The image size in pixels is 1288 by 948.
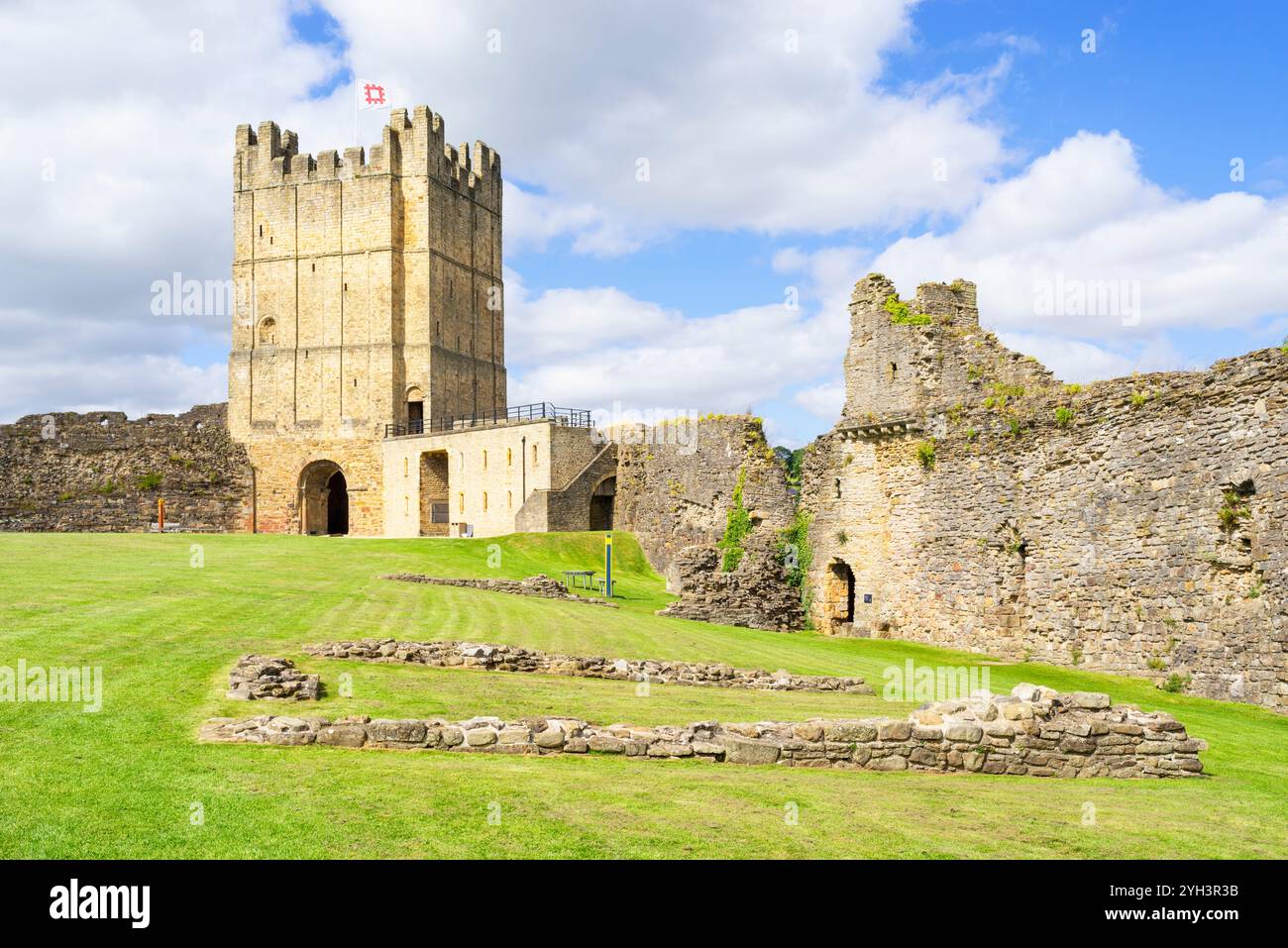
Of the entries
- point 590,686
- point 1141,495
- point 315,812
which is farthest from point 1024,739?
point 1141,495

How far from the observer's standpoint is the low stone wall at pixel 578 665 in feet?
49.9

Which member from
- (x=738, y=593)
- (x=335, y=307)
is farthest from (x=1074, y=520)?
(x=335, y=307)

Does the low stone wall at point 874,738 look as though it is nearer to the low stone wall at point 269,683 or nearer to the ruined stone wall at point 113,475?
the low stone wall at point 269,683

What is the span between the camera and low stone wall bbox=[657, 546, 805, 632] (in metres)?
29.6

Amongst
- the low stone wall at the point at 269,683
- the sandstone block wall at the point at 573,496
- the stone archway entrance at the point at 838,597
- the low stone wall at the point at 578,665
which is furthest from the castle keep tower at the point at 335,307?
the low stone wall at the point at 269,683

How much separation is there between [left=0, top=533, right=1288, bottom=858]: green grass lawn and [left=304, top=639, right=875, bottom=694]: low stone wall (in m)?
0.63

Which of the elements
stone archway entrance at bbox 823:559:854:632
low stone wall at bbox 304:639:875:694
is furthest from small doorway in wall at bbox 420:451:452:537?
low stone wall at bbox 304:639:875:694

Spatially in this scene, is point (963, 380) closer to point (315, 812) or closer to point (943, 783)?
point (943, 783)

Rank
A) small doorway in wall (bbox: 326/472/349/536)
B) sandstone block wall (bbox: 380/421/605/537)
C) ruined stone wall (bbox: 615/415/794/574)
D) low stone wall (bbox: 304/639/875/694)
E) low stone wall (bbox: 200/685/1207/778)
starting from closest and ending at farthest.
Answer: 1. low stone wall (bbox: 200/685/1207/778)
2. low stone wall (bbox: 304/639/875/694)
3. ruined stone wall (bbox: 615/415/794/574)
4. sandstone block wall (bbox: 380/421/605/537)
5. small doorway in wall (bbox: 326/472/349/536)

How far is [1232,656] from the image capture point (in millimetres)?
17172

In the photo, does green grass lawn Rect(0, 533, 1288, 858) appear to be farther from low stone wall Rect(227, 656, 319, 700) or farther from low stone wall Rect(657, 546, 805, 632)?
low stone wall Rect(657, 546, 805, 632)

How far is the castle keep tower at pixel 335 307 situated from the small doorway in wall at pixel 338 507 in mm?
971

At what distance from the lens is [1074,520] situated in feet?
71.1

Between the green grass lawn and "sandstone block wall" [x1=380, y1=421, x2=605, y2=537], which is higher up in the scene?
"sandstone block wall" [x1=380, y1=421, x2=605, y2=537]
